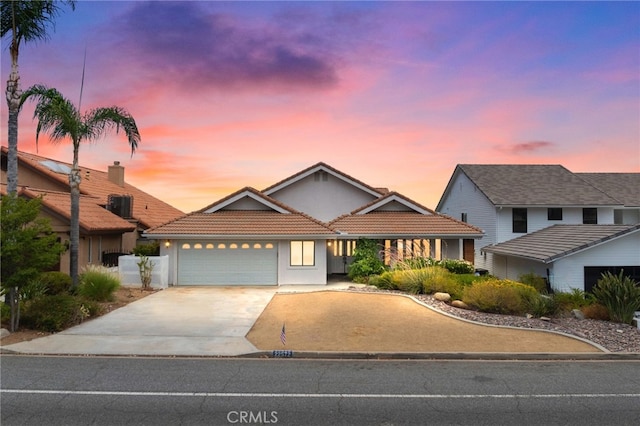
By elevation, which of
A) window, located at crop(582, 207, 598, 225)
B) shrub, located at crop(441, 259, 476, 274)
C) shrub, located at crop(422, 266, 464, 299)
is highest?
window, located at crop(582, 207, 598, 225)

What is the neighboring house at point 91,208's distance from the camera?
872 inches

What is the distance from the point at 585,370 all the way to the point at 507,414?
364 centimetres

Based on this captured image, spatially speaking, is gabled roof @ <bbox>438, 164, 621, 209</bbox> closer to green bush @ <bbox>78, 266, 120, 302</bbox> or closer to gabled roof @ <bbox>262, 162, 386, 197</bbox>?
gabled roof @ <bbox>262, 162, 386, 197</bbox>

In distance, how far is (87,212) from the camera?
24.1 m

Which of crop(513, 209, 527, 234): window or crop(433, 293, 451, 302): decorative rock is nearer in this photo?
crop(433, 293, 451, 302): decorative rock

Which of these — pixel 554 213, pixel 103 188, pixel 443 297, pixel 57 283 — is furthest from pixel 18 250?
pixel 554 213

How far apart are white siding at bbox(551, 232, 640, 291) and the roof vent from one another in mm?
25389

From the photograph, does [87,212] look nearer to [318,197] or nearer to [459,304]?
[318,197]

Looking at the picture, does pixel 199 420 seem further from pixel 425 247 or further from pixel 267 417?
pixel 425 247

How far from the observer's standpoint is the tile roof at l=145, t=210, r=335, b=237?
20875 millimetres

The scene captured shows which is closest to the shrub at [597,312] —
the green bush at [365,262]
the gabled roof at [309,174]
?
the green bush at [365,262]

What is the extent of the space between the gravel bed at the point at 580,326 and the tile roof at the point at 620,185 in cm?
2115

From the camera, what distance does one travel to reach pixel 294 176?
26.4 meters

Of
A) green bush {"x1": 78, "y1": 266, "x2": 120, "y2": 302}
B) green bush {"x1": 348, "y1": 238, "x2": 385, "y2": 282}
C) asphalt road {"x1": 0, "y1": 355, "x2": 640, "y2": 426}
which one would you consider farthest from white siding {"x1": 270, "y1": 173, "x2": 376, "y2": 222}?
asphalt road {"x1": 0, "y1": 355, "x2": 640, "y2": 426}
